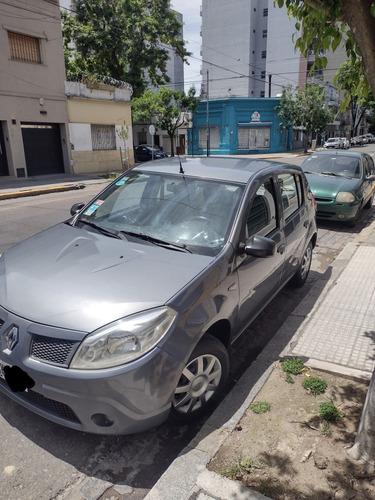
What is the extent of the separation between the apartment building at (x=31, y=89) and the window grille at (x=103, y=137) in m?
2.07

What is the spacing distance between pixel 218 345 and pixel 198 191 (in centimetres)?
146

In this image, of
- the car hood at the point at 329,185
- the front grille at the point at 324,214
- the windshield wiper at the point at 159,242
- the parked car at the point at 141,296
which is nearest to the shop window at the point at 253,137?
the car hood at the point at 329,185

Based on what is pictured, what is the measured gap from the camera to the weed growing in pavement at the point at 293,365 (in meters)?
3.24

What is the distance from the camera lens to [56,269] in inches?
107

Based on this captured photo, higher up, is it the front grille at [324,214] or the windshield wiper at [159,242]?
the windshield wiper at [159,242]

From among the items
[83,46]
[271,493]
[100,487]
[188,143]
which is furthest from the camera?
[188,143]

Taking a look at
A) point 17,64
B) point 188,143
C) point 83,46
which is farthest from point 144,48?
point 188,143

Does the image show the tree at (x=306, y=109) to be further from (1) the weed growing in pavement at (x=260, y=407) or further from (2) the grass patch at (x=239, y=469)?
(2) the grass patch at (x=239, y=469)

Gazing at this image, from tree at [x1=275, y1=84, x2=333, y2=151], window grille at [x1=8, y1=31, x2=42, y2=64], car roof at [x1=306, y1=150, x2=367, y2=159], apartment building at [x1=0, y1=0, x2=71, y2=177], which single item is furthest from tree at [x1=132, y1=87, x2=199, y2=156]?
car roof at [x1=306, y1=150, x2=367, y2=159]

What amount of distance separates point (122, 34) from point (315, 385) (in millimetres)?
29741

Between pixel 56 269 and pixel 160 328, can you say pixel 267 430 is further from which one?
pixel 56 269

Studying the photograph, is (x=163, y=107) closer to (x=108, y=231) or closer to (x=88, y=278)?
(x=108, y=231)

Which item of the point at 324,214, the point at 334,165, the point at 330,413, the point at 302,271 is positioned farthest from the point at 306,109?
the point at 330,413

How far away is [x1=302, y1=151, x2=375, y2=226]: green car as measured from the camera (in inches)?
329
